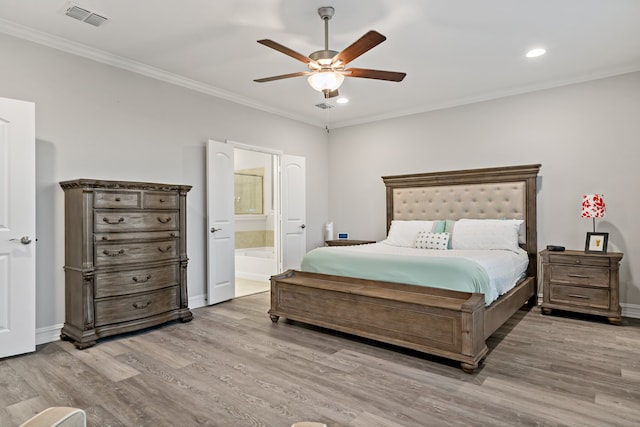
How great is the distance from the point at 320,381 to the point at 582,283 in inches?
122

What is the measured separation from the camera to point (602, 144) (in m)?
4.21

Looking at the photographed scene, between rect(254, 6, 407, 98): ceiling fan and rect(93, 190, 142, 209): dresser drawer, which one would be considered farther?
rect(93, 190, 142, 209): dresser drawer

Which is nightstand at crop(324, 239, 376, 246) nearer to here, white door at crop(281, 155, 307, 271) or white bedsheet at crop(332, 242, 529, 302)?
white door at crop(281, 155, 307, 271)

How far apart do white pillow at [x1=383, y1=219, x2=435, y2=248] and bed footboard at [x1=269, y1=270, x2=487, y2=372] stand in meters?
1.43

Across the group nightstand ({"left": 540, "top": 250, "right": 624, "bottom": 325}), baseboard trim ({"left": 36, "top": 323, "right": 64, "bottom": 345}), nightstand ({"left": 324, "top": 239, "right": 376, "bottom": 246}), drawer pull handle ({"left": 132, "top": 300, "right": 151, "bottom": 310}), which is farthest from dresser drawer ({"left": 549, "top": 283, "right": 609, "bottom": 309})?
baseboard trim ({"left": 36, "top": 323, "right": 64, "bottom": 345})

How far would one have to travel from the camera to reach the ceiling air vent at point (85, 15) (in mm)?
2879

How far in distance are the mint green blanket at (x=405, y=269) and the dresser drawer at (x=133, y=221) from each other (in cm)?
150

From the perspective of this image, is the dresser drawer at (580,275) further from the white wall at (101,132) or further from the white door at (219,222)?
the white wall at (101,132)

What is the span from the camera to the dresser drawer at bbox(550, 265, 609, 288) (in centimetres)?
381

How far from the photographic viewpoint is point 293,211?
5855mm

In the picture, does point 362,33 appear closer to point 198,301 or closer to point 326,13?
point 326,13

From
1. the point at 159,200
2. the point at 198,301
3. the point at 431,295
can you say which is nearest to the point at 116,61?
the point at 159,200

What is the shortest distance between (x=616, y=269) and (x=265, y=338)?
354 cm

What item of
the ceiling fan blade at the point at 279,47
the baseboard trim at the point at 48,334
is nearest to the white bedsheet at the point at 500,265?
the ceiling fan blade at the point at 279,47
